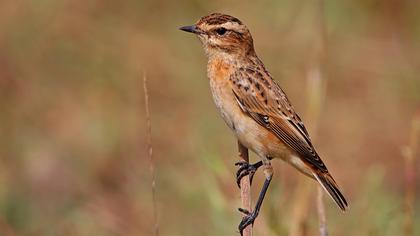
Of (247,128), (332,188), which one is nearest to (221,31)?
(247,128)

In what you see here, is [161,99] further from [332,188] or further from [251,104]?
[332,188]

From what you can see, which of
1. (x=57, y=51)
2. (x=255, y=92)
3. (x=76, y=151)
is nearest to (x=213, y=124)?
(x=76, y=151)

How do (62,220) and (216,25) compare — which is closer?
(216,25)

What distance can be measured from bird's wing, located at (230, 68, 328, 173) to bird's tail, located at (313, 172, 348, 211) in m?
0.04

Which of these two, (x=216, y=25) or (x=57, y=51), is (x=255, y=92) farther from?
(x=57, y=51)

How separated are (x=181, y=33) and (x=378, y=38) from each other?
7.96 feet

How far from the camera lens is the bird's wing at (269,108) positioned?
7.36m

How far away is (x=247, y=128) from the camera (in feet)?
24.0

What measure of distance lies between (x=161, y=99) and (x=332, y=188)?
5243mm

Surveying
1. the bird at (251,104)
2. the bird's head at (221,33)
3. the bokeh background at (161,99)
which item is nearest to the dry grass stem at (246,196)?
the bird at (251,104)

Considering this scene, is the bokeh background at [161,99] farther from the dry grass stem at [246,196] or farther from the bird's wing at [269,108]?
the dry grass stem at [246,196]

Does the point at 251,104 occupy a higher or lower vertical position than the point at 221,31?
lower

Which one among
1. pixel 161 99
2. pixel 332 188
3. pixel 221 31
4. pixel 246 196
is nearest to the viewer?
pixel 246 196

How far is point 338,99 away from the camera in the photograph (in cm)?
1241
